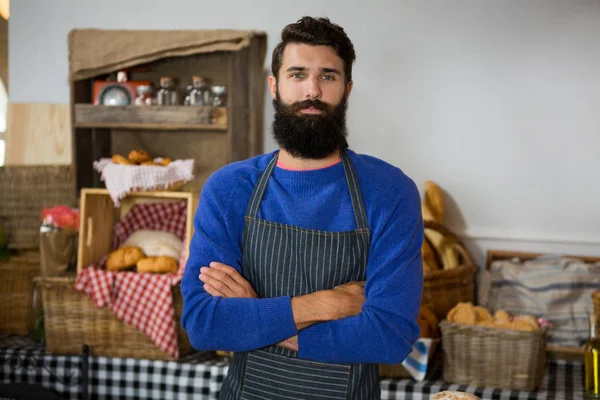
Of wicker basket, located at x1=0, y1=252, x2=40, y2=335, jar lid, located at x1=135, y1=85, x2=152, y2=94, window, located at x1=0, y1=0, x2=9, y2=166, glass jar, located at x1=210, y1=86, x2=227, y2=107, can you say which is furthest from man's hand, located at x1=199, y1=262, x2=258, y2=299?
window, located at x1=0, y1=0, x2=9, y2=166

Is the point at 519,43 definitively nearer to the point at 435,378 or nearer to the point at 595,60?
the point at 595,60

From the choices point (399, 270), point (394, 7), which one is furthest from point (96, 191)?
point (399, 270)

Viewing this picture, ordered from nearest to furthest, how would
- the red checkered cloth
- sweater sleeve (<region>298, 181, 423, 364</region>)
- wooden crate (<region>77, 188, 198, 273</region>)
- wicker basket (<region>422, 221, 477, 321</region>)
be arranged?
sweater sleeve (<region>298, 181, 423, 364</region>)
wicker basket (<region>422, 221, 477, 321</region>)
the red checkered cloth
wooden crate (<region>77, 188, 198, 273</region>)

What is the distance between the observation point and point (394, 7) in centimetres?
431

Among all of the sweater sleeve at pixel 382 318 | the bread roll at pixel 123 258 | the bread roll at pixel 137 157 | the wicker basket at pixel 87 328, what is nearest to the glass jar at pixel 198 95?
the bread roll at pixel 137 157

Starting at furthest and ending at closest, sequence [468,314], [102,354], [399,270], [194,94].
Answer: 1. [194,94]
2. [102,354]
3. [468,314]
4. [399,270]

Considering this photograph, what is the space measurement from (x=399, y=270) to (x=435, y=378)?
165 cm

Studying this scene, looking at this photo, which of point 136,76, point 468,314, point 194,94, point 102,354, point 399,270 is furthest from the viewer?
point 136,76

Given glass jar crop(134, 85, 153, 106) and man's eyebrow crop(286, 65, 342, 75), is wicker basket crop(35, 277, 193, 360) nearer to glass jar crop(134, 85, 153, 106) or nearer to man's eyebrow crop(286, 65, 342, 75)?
glass jar crop(134, 85, 153, 106)

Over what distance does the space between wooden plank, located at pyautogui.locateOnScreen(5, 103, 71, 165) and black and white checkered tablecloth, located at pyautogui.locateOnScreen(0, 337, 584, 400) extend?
110 centimetres

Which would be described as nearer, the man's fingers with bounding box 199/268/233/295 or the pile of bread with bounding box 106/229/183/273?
the man's fingers with bounding box 199/268/233/295

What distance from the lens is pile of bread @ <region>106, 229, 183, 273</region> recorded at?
3.89 meters

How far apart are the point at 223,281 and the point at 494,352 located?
Result: 166cm

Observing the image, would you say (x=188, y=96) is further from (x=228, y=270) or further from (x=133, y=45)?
(x=228, y=270)
